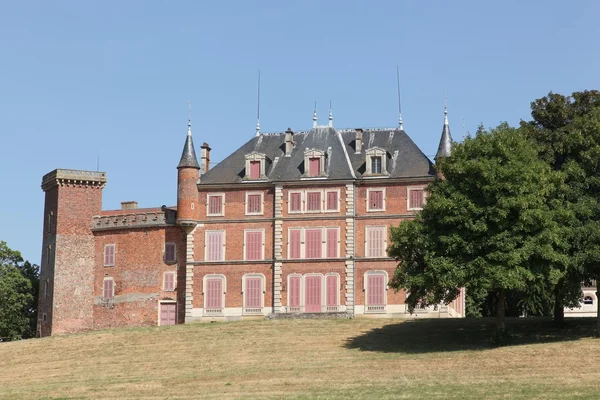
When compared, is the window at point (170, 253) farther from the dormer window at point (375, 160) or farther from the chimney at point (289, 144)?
the dormer window at point (375, 160)

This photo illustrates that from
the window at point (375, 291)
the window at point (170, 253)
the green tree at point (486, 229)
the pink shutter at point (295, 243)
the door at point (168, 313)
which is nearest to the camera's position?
the green tree at point (486, 229)

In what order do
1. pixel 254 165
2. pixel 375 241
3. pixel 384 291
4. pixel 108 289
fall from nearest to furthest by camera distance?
pixel 384 291 < pixel 375 241 < pixel 254 165 < pixel 108 289

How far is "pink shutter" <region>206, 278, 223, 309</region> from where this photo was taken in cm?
6247

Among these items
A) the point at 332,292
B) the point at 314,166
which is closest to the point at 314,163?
the point at 314,166

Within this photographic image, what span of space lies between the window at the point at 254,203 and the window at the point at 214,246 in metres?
2.22

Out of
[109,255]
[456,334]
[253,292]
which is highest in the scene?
[109,255]

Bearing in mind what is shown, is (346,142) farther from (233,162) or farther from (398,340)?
(398,340)

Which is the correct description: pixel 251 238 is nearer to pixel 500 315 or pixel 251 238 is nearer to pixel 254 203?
pixel 254 203

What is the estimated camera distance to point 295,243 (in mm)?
62000

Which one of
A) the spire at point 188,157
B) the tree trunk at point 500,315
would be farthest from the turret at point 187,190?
the tree trunk at point 500,315

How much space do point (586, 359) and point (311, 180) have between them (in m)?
24.6

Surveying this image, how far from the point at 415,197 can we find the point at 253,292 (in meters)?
11.6

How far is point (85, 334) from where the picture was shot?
59875mm

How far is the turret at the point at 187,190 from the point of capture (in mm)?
63125
